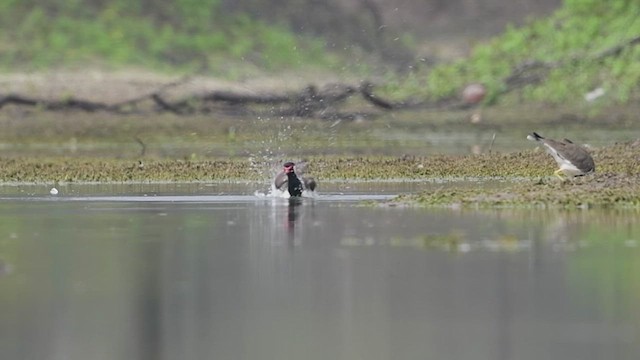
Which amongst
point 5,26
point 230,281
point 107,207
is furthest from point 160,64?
point 230,281

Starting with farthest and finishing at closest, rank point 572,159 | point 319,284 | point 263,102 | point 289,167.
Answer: point 263,102 < point 289,167 < point 572,159 < point 319,284

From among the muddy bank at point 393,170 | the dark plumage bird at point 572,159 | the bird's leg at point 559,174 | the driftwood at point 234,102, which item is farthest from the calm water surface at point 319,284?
the driftwood at point 234,102

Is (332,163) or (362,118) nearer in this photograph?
(332,163)

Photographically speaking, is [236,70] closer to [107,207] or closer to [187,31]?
[187,31]

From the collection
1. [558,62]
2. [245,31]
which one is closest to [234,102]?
[245,31]

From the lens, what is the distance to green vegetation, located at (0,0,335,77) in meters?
55.2

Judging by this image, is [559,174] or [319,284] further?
[559,174]

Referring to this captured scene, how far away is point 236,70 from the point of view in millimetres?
54031

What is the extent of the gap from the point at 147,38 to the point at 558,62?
12.2m

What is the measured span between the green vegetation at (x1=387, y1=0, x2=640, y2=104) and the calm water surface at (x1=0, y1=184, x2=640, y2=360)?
26719 mm

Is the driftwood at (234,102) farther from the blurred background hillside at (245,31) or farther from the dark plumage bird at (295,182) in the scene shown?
the dark plumage bird at (295,182)

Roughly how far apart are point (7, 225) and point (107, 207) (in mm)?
2962

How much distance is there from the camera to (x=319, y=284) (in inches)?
687

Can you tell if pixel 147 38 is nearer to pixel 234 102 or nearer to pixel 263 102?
pixel 234 102
